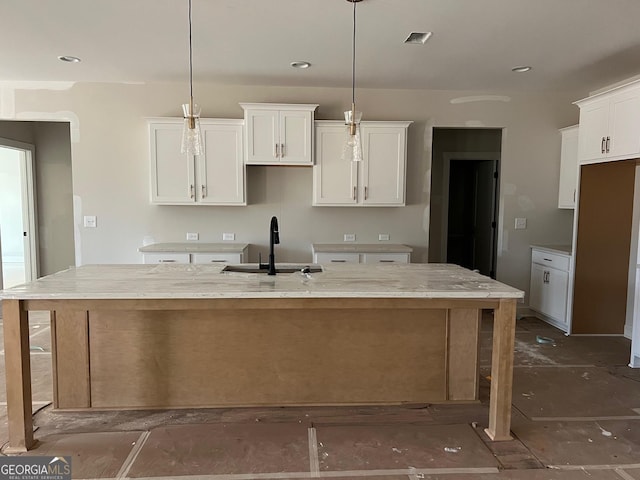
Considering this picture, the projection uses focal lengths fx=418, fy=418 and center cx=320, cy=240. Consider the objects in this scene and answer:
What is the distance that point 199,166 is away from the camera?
14.5 feet

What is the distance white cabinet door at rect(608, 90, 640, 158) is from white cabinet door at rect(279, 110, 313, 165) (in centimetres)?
275

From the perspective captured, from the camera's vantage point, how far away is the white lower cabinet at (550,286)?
432 cm

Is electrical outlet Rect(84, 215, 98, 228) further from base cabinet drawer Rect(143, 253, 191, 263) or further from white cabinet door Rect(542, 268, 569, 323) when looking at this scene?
white cabinet door Rect(542, 268, 569, 323)

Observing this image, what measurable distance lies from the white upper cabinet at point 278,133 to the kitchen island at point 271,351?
194 cm

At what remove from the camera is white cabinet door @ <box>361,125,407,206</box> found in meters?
4.50

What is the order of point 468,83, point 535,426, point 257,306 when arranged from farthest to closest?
point 468,83
point 535,426
point 257,306

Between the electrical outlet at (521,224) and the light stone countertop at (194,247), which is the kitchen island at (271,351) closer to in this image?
the light stone countertop at (194,247)

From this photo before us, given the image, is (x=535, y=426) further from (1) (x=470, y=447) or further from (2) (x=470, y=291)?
(2) (x=470, y=291)

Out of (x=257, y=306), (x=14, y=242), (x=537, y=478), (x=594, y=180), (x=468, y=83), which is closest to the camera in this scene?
(x=537, y=478)

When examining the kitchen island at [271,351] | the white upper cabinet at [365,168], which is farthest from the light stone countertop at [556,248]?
the kitchen island at [271,351]

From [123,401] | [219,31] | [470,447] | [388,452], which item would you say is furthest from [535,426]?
[219,31]

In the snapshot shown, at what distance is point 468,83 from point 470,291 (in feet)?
10.1

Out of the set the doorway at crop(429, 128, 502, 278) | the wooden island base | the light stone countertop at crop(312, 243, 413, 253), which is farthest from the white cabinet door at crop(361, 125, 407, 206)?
the wooden island base

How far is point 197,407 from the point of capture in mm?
2623
